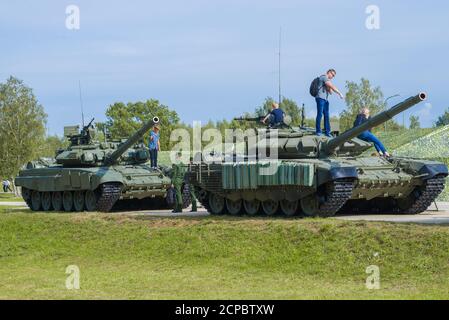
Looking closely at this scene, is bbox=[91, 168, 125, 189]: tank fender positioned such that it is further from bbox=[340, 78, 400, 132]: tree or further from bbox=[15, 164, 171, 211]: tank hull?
bbox=[340, 78, 400, 132]: tree

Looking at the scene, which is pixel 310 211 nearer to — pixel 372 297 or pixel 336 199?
pixel 336 199

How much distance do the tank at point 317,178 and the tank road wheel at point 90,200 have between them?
5308mm

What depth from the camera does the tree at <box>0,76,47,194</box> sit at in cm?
6253

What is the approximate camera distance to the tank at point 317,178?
2505 centimetres

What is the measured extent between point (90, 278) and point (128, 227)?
562 cm

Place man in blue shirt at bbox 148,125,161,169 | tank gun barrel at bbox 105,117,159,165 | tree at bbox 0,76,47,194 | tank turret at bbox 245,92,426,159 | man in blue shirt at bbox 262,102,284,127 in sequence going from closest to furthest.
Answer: tank turret at bbox 245,92,426,159 < man in blue shirt at bbox 262,102,284,127 < tank gun barrel at bbox 105,117,159,165 < man in blue shirt at bbox 148,125,161,169 < tree at bbox 0,76,47,194

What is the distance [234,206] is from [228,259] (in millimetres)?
7514

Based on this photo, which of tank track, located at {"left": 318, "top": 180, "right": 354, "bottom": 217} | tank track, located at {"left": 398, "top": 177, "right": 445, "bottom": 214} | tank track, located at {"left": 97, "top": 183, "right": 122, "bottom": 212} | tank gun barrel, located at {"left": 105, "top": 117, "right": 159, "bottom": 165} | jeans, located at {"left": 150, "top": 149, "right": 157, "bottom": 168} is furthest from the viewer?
jeans, located at {"left": 150, "top": 149, "right": 157, "bottom": 168}

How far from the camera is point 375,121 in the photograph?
24.9 meters

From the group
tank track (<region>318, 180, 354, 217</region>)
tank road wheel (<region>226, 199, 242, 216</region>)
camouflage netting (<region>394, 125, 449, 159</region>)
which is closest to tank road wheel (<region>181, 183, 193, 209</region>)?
tank road wheel (<region>226, 199, 242, 216</region>)

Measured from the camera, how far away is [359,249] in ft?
64.4

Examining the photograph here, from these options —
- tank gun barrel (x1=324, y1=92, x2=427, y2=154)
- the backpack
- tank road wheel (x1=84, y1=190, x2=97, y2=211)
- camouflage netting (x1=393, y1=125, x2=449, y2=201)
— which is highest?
the backpack

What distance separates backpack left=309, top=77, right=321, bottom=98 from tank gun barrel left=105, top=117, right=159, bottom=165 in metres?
5.57

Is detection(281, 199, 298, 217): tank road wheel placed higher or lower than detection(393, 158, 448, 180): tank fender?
lower
